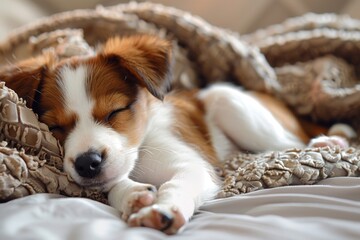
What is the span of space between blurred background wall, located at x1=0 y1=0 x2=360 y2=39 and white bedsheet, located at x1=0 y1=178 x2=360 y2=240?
164 cm

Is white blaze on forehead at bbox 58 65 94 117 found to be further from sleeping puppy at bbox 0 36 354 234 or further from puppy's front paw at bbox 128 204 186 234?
puppy's front paw at bbox 128 204 186 234

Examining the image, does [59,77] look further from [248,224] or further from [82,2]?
[82,2]

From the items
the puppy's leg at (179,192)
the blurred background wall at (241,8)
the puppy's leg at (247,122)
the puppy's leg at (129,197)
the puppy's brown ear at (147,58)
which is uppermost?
the blurred background wall at (241,8)

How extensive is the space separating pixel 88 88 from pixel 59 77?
101 millimetres

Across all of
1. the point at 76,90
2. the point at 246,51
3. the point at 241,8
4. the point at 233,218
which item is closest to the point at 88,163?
the point at 76,90

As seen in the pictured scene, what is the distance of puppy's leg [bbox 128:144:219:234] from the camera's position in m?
0.99

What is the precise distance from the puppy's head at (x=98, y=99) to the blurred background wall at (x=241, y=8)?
1.13m

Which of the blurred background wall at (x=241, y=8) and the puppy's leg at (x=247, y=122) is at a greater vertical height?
the blurred background wall at (x=241, y=8)

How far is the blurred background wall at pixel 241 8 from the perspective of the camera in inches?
102

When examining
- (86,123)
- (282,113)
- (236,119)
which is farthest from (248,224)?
(282,113)

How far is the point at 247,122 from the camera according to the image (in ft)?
5.71

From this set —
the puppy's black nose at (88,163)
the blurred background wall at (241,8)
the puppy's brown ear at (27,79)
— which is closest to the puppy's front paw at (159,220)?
the puppy's black nose at (88,163)

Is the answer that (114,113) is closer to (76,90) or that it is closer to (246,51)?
(76,90)

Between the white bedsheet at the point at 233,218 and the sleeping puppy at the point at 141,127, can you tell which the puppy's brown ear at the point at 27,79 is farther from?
the white bedsheet at the point at 233,218
